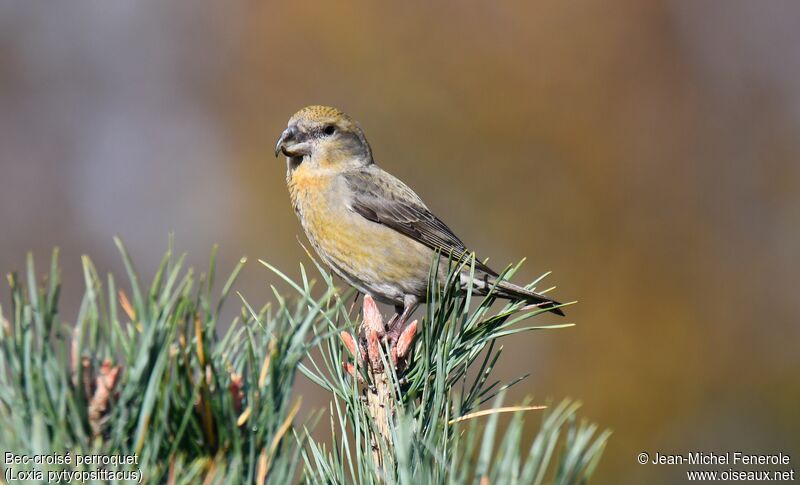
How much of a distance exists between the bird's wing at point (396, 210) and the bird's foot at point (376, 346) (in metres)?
2.31

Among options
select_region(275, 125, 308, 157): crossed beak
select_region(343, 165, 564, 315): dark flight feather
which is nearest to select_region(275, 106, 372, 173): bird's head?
select_region(275, 125, 308, 157): crossed beak

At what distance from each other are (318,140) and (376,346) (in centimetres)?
302

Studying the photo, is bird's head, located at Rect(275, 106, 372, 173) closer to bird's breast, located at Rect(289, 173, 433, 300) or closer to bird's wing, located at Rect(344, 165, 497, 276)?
bird's wing, located at Rect(344, 165, 497, 276)

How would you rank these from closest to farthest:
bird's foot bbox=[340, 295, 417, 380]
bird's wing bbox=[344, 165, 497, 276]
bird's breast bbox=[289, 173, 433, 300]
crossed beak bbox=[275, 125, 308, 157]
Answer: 1. bird's foot bbox=[340, 295, 417, 380]
2. bird's breast bbox=[289, 173, 433, 300]
3. bird's wing bbox=[344, 165, 497, 276]
4. crossed beak bbox=[275, 125, 308, 157]

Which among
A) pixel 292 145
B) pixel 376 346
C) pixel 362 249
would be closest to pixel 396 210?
pixel 362 249

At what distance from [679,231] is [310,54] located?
15.2ft

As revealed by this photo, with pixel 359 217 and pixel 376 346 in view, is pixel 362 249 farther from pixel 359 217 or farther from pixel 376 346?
pixel 376 346

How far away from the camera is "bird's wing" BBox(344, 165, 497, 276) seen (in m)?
4.88

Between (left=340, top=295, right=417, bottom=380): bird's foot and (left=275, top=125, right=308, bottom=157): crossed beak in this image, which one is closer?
(left=340, top=295, right=417, bottom=380): bird's foot

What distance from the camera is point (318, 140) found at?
5.11 m

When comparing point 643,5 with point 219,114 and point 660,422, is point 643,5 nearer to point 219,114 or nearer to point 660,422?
point 660,422

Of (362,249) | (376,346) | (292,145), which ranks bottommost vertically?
(376,346)

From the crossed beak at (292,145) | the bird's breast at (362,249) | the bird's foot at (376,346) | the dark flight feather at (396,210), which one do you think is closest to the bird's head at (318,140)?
the crossed beak at (292,145)

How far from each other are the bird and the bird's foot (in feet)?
5.23
